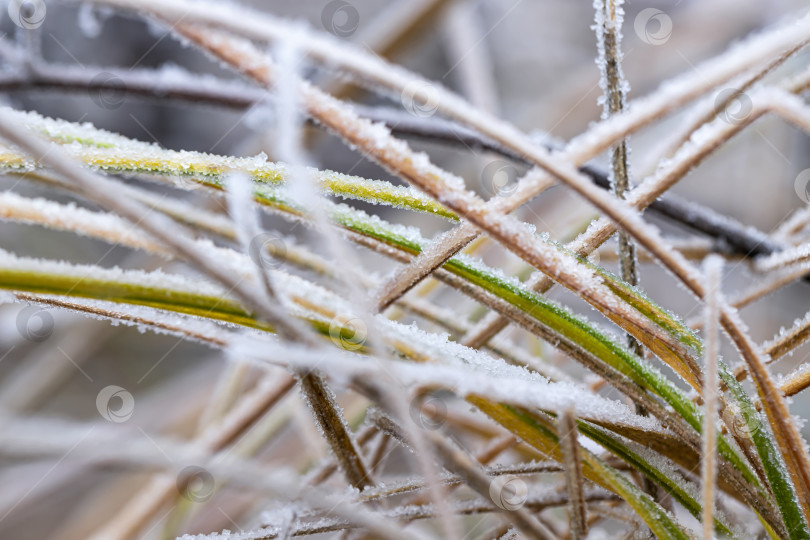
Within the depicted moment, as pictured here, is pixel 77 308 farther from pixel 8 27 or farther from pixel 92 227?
pixel 8 27

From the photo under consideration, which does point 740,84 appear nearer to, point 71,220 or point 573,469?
point 573,469

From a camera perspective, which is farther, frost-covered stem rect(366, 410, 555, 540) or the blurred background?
the blurred background

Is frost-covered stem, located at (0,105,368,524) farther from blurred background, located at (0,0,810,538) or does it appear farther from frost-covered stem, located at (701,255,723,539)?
blurred background, located at (0,0,810,538)

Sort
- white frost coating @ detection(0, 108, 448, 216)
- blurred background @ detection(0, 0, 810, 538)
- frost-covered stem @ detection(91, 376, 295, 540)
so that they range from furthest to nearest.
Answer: blurred background @ detection(0, 0, 810, 538) < frost-covered stem @ detection(91, 376, 295, 540) < white frost coating @ detection(0, 108, 448, 216)

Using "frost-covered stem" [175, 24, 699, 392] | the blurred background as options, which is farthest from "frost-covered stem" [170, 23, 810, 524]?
the blurred background

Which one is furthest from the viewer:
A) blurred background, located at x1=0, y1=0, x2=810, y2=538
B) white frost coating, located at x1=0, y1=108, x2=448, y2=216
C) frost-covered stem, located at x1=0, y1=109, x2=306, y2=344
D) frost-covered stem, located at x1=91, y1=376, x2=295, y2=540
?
blurred background, located at x1=0, y1=0, x2=810, y2=538

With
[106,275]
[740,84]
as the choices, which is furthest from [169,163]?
[740,84]
